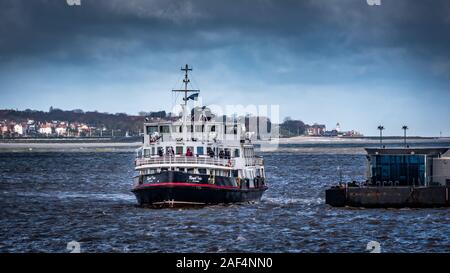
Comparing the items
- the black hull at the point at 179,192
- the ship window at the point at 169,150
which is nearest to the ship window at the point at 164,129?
the ship window at the point at 169,150

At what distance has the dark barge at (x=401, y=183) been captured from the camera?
227 feet

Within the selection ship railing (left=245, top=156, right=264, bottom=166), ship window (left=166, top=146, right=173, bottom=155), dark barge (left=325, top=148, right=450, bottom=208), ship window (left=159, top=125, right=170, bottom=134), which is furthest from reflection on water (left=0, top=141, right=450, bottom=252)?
ship window (left=159, top=125, right=170, bottom=134)

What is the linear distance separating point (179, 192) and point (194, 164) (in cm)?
293

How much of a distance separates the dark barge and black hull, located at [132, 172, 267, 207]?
8.75 meters

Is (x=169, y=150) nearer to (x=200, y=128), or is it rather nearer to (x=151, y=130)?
(x=151, y=130)

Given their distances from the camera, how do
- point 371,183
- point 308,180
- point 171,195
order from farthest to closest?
point 308,180
point 371,183
point 171,195

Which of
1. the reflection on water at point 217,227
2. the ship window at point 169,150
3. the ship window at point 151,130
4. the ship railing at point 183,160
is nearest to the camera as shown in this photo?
the reflection on water at point 217,227

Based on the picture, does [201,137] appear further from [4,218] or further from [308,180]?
[308,180]

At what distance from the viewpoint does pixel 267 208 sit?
72.1 meters

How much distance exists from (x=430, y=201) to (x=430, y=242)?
20.7 m

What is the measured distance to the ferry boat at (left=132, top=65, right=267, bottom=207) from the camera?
68.8 metres

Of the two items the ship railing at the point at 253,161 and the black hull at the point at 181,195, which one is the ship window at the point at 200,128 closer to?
the ship railing at the point at 253,161

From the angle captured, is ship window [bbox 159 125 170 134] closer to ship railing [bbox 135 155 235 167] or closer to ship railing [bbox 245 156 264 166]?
ship railing [bbox 135 155 235 167]
